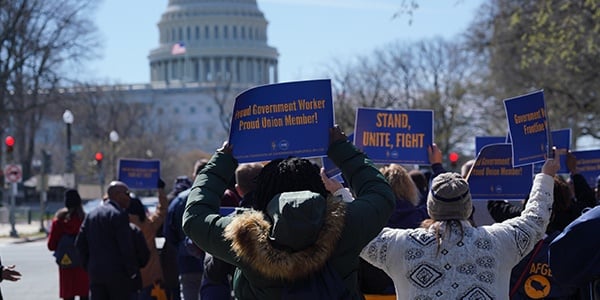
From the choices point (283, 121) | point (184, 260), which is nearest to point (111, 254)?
point (184, 260)

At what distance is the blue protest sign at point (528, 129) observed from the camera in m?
6.97

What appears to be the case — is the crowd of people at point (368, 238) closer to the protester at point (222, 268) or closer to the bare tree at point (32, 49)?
the protester at point (222, 268)

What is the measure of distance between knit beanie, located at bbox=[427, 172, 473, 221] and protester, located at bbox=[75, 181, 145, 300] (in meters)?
5.61

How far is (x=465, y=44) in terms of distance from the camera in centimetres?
4353

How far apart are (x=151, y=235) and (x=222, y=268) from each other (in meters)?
4.01

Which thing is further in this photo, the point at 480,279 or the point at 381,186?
the point at 480,279

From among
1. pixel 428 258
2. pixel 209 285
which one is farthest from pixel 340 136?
pixel 209 285

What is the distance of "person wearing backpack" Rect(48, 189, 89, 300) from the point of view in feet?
44.3

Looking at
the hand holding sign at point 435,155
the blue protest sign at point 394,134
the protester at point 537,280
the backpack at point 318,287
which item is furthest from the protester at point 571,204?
the backpack at point 318,287

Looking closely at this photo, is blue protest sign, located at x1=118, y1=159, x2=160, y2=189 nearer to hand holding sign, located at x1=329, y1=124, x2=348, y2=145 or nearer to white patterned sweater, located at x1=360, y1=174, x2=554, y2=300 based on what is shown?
white patterned sweater, located at x1=360, y1=174, x2=554, y2=300

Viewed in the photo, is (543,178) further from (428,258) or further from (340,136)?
(340,136)

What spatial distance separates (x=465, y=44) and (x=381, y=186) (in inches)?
1534

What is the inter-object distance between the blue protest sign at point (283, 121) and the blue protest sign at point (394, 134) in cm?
410

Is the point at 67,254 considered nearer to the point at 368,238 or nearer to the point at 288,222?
the point at 368,238
